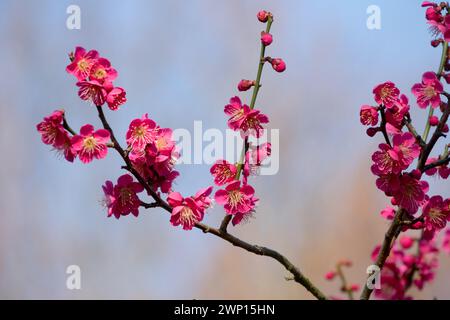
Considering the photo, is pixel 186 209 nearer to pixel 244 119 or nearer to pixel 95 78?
pixel 244 119

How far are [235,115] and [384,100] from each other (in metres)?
0.32

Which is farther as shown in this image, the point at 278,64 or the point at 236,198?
the point at 278,64

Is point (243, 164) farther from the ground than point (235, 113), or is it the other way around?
point (235, 113)

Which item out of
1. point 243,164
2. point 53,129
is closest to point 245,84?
point 243,164

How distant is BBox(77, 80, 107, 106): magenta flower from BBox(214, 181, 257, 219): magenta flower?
30 cm

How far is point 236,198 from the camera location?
4.31 ft

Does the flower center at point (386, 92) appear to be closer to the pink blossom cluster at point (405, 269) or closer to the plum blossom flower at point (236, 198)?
the plum blossom flower at point (236, 198)

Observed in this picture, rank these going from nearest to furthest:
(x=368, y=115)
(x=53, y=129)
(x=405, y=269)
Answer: (x=53, y=129), (x=368, y=115), (x=405, y=269)

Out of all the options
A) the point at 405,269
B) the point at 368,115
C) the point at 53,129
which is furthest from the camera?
the point at 405,269

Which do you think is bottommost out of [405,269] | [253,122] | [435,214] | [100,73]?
[405,269]

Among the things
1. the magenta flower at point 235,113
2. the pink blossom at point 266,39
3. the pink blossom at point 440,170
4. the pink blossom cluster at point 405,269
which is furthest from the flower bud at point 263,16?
the pink blossom cluster at point 405,269

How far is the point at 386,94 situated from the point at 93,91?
61cm

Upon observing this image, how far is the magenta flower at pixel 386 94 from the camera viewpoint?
1.38 meters
